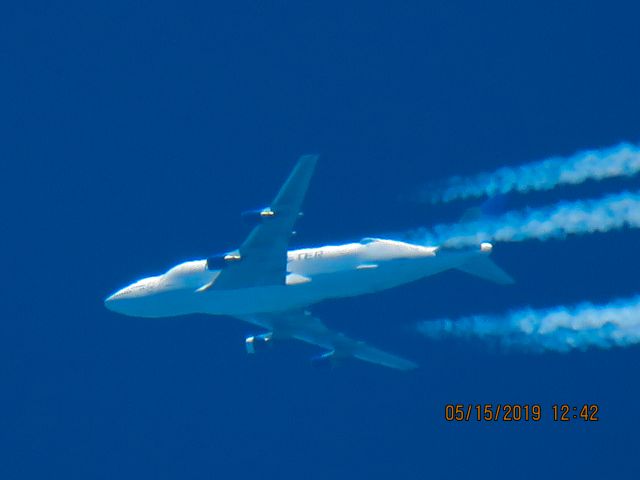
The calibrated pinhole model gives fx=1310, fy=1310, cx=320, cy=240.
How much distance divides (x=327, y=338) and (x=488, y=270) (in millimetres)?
13363

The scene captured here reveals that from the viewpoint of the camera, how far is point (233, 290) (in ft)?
207

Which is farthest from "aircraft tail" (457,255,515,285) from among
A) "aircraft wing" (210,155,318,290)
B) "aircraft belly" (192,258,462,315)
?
"aircraft wing" (210,155,318,290)

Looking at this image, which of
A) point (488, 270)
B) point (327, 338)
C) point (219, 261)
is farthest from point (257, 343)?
point (488, 270)

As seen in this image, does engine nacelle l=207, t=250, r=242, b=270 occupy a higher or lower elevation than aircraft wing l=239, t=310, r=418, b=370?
higher

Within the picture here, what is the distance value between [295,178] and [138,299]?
40.7 feet

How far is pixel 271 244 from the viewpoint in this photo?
202 ft

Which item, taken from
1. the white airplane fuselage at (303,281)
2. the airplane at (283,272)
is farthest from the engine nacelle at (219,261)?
the white airplane fuselage at (303,281)

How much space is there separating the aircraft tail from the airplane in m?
0.05

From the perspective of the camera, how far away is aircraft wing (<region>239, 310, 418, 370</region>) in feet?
229

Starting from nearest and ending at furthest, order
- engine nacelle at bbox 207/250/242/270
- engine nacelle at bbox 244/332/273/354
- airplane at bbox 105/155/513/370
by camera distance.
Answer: airplane at bbox 105/155/513/370 < engine nacelle at bbox 207/250/242/270 < engine nacelle at bbox 244/332/273/354

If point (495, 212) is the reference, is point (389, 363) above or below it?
below

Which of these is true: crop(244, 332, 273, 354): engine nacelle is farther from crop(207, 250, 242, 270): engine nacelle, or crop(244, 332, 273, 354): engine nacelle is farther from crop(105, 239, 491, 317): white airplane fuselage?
crop(207, 250, 242, 270): engine nacelle

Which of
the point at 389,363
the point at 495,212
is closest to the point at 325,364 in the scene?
the point at 389,363

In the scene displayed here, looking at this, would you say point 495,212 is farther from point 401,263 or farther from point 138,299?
point 138,299
